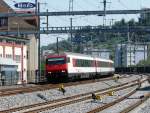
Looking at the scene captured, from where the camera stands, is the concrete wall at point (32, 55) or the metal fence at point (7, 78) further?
the concrete wall at point (32, 55)

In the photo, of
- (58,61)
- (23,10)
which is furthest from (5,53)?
(23,10)

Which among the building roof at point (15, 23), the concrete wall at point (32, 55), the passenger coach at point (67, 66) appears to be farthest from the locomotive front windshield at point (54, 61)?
the building roof at point (15, 23)

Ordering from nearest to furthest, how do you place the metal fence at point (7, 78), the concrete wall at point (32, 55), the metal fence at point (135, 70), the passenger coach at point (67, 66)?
the passenger coach at point (67, 66) → the metal fence at point (7, 78) → the concrete wall at point (32, 55) → the metal fence at point (135, 70)

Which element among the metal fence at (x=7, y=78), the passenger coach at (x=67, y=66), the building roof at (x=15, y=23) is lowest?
the metal fence at (x=7, y=78)

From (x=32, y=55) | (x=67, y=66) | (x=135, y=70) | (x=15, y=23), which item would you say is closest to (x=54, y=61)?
(x=67, y=66)

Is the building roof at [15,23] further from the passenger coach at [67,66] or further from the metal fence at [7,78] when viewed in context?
the passenger coach at [67,66]

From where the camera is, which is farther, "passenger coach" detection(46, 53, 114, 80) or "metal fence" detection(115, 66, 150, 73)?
"metal fence" detection(115, 66, 150, 73)

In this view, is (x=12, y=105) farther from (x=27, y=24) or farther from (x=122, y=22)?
(x=122, y=22)

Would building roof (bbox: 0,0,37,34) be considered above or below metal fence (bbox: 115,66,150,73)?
above

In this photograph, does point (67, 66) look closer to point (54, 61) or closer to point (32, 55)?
point (54, 61)

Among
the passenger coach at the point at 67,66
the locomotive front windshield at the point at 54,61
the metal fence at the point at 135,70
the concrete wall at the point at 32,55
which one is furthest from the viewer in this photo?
the metal fence at the point at 135,70

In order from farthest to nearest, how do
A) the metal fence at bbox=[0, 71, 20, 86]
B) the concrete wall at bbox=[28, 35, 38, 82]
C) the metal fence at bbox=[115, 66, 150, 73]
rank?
the metal fence at bbox=[115, 66, 150, 73] → the concrete wall at bbox=[28, 35, 38, 82] → the metal fence at bbox=[0, 71, 20, 86]

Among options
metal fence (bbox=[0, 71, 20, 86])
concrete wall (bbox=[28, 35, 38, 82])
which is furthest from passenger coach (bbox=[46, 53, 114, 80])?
concrete wall (bbox=[28, 35, 38, 82])

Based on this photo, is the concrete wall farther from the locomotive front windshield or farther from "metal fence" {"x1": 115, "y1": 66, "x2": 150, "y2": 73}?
the locomotive front windshield
